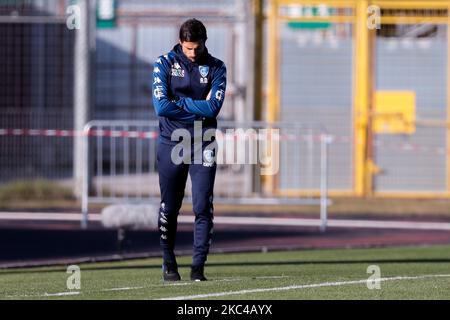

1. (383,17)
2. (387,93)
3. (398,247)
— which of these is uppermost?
(383,17)

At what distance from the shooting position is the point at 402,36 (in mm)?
25938

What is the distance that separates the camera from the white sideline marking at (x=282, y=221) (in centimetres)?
1878

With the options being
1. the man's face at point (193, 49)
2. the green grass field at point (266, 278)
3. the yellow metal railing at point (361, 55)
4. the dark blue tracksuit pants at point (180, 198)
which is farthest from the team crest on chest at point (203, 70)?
the yellow metal railing at point (361, 55)


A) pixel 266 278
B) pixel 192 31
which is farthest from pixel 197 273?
pixel 192 31

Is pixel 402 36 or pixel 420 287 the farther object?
pixel 402 36

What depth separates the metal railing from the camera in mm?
19266

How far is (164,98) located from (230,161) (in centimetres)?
1138

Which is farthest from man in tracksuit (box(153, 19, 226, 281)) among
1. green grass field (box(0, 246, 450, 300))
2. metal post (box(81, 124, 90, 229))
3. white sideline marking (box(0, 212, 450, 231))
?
white sideline marking (box(0, 212, 450, 231))

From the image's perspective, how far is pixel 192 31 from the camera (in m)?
9.23

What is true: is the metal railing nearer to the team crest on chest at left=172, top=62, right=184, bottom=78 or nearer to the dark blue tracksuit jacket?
the dark blue tracksuit jacket

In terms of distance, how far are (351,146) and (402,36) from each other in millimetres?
2739

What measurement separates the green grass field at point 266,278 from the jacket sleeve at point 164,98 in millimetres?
1290
